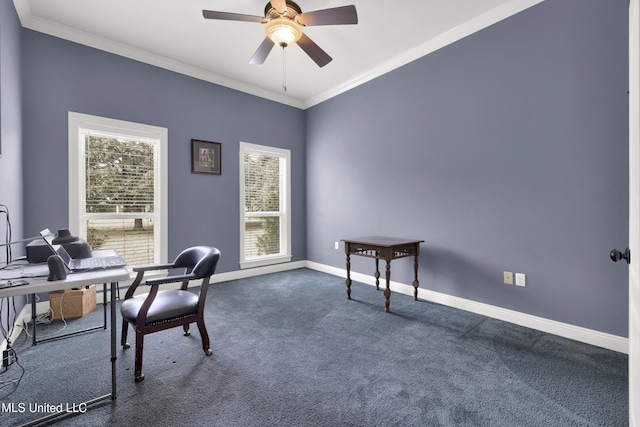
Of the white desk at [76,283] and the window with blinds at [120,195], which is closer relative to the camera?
the white desk at [76,283]

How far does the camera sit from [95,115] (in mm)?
3262

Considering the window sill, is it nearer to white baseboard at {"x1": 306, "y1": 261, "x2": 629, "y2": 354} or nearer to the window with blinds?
the window with blinds

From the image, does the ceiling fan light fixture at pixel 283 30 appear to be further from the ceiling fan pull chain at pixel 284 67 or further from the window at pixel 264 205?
the window at pixel 264 205

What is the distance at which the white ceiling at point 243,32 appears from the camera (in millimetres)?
2730

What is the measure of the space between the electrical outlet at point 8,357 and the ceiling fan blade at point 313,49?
127 inches

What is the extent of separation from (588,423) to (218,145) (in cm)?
439

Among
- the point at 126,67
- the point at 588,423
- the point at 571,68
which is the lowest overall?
the point at 588,423

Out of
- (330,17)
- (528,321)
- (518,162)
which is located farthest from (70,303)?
(518,162)

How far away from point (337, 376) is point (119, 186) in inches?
128

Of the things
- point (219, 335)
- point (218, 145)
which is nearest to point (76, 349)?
point (219, 335)

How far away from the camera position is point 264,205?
4812 millimetres

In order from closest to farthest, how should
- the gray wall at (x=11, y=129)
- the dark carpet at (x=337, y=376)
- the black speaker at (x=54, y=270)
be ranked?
1. the black speaker at (x=54, y=270)
2. the dark carpet at (x=337, y=376)
3. the gray wall at (x=11, y=129)

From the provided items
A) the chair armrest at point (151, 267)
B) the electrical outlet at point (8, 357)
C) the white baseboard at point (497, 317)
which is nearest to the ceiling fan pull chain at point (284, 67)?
the chair armrest at point (151, 267)

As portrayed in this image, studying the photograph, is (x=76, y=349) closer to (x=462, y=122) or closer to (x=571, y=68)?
(x=462, y=122)
